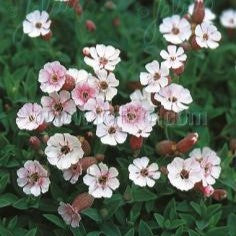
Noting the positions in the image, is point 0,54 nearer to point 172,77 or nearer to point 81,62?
point 81,62

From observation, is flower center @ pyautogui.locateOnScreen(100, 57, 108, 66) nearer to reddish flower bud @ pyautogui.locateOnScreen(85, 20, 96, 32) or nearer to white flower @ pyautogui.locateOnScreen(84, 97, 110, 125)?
white flower @ pyautogui.locateOnScreen(84, 97, 110, 125)

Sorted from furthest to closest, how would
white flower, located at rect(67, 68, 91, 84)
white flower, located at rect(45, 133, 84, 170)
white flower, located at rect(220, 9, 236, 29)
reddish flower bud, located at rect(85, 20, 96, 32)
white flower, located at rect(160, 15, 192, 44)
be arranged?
white flower, located at rect(220, 9, 236, 29), reddish flower bud, located at rect(85, 20, 96, 32), white flower, located at rect(160, 15, 192, 44), white flower, located at rect(67, 68, 91, 84), white flower, located at rect(45, 133, 84, 170)

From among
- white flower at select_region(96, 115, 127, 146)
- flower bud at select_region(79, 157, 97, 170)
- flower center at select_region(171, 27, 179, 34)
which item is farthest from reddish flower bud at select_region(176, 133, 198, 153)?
flower center at select_region(171, 27, 179, 34)

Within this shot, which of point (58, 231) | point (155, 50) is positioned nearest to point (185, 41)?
point (155, 50)

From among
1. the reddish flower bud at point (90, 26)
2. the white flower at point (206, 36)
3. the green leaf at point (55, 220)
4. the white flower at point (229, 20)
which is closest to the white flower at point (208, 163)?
the white flower at point (206, 36)

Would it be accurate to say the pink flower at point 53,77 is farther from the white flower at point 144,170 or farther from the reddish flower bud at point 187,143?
the reddish flower bud at point 187,143

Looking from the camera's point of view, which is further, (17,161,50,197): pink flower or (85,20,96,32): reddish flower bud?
(85,20,96,32): reddish flower bud
